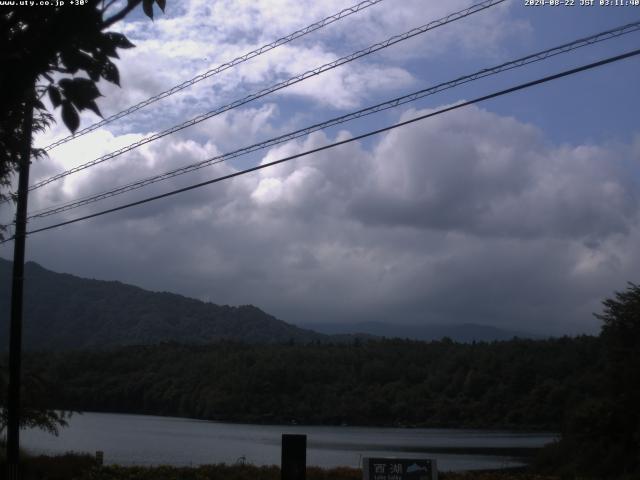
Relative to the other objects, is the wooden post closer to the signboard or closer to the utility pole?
the signboard

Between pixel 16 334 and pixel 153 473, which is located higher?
pixel 16 334

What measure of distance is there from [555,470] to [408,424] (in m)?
53.7

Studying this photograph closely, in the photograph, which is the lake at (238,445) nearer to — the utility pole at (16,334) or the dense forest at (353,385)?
the dense forest at (353,385)

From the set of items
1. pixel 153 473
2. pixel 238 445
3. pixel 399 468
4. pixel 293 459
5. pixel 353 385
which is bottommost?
pixel 153 473

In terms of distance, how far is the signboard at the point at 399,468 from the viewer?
13734mm

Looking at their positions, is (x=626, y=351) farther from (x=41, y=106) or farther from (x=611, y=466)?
(x=41, y=106)

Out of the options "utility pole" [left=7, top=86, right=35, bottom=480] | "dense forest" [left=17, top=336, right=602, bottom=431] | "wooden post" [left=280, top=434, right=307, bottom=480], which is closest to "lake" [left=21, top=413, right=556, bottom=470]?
"dense forest" [left=17, top=336, right=602, bottom=431]

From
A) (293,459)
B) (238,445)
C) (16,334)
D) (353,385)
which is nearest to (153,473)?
(16,334)

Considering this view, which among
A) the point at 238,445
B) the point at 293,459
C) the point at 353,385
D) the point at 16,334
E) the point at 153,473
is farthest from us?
the point at 353,385

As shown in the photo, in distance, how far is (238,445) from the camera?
54.4 meters

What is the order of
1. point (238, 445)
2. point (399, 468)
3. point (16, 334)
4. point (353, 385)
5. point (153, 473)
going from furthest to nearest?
point (353, 385), point (238, 445), point (153, 473), point (16, 334), point (399, 468)

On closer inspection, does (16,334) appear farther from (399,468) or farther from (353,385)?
(353,385)

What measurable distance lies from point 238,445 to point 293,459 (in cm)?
4265

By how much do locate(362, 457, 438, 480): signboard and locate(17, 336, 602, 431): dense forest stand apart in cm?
7139
